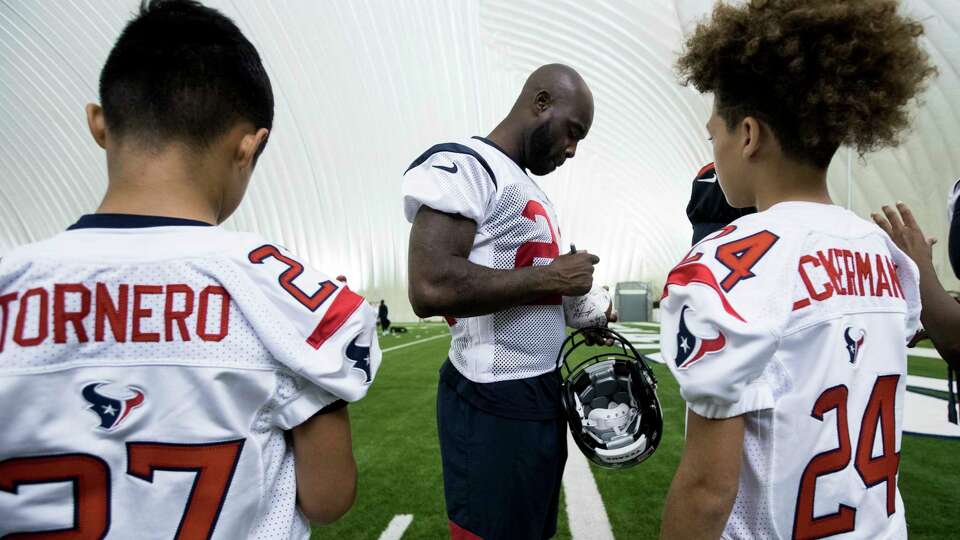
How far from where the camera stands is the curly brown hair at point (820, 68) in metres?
1.05

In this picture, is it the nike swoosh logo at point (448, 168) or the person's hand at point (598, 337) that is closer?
the nike swoosh logo at point (448, 168)

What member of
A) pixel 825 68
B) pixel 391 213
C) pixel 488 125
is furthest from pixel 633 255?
pixel 825 68

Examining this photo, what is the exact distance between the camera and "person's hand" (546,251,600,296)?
161 cm

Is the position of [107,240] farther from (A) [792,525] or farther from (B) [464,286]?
(A) [792,525]

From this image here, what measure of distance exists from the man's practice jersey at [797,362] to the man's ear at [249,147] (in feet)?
2.83

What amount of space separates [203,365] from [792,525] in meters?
1.07

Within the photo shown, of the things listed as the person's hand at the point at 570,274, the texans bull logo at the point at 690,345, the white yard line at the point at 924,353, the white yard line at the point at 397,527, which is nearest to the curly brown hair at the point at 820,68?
Result: the texans bull logo at the point at 690,345

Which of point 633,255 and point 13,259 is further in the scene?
point 633,255

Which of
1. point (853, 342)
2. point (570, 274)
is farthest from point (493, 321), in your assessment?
point (853, 342)

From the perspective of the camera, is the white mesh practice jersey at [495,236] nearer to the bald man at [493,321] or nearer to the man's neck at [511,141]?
the bald man at [493,321]

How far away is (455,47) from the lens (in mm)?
25172

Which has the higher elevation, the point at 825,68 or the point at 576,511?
the point at 825,68

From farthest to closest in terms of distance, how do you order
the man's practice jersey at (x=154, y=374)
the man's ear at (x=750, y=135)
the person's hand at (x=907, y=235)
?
the person's hand at (x=907, y=235), the man's ear at (x=750, y=135), the man's practice jersey at (x=154, y=374)

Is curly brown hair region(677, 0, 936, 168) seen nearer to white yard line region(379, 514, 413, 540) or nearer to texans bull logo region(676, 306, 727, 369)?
texans bull logo region(676, 306, 727, 369)
